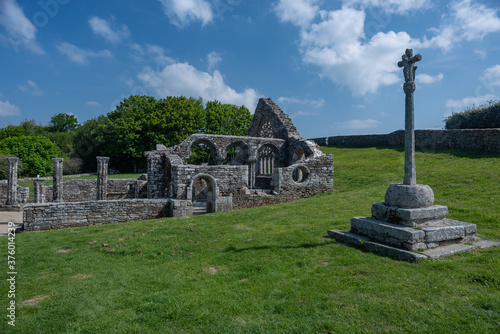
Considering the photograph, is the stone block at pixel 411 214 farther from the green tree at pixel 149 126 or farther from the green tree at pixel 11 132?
the green tree at pixel 11 132

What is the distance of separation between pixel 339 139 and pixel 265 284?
102ft

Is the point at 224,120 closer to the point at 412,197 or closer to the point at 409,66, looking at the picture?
the point at 409,66

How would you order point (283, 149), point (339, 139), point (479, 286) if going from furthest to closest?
point (339, 139) < point (283, 149) < point (479, 286)

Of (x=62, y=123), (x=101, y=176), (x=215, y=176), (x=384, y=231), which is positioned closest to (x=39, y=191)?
(x=101, y=176)

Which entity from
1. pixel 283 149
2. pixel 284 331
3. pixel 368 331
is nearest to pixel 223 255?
pixel 284 331

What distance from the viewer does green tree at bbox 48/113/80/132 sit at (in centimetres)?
6431

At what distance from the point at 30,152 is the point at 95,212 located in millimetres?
37666

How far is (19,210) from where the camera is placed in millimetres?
17781

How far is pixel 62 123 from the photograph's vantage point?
213ft

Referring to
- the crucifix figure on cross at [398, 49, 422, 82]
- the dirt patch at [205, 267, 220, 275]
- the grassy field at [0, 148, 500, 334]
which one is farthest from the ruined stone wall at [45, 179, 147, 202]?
the crucifix figure on cross at [398, 49, 422, 82]

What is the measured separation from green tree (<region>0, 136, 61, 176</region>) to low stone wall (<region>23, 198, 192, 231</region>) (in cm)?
3523

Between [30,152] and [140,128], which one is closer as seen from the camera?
[140,128]

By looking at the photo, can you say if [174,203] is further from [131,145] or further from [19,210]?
[131,145]

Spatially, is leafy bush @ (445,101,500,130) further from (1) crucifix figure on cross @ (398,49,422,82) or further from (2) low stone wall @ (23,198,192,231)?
(2) low stone wall @ (23,198,192,231)
